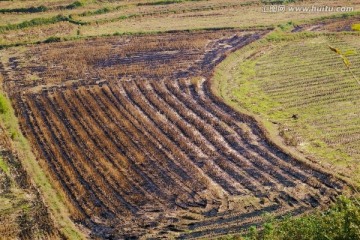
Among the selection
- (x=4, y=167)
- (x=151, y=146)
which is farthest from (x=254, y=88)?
(x=4, y=167)

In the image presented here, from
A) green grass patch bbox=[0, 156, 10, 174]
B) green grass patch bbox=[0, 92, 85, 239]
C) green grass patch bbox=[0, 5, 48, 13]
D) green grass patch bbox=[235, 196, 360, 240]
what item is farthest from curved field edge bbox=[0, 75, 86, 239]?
green grass patch bbox=[0, 5, 48, 13]

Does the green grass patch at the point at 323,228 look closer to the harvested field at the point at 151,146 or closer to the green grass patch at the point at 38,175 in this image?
the harvested field at the point at 151,146

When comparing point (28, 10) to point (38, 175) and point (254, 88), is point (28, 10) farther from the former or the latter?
point (38, 175)

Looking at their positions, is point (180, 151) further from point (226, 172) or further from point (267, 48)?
point (267, 48)

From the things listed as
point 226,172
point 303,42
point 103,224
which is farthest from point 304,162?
point 303,42

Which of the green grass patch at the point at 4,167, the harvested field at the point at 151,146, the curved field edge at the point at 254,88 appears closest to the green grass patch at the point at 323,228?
the harvested field at the point at 151,146
